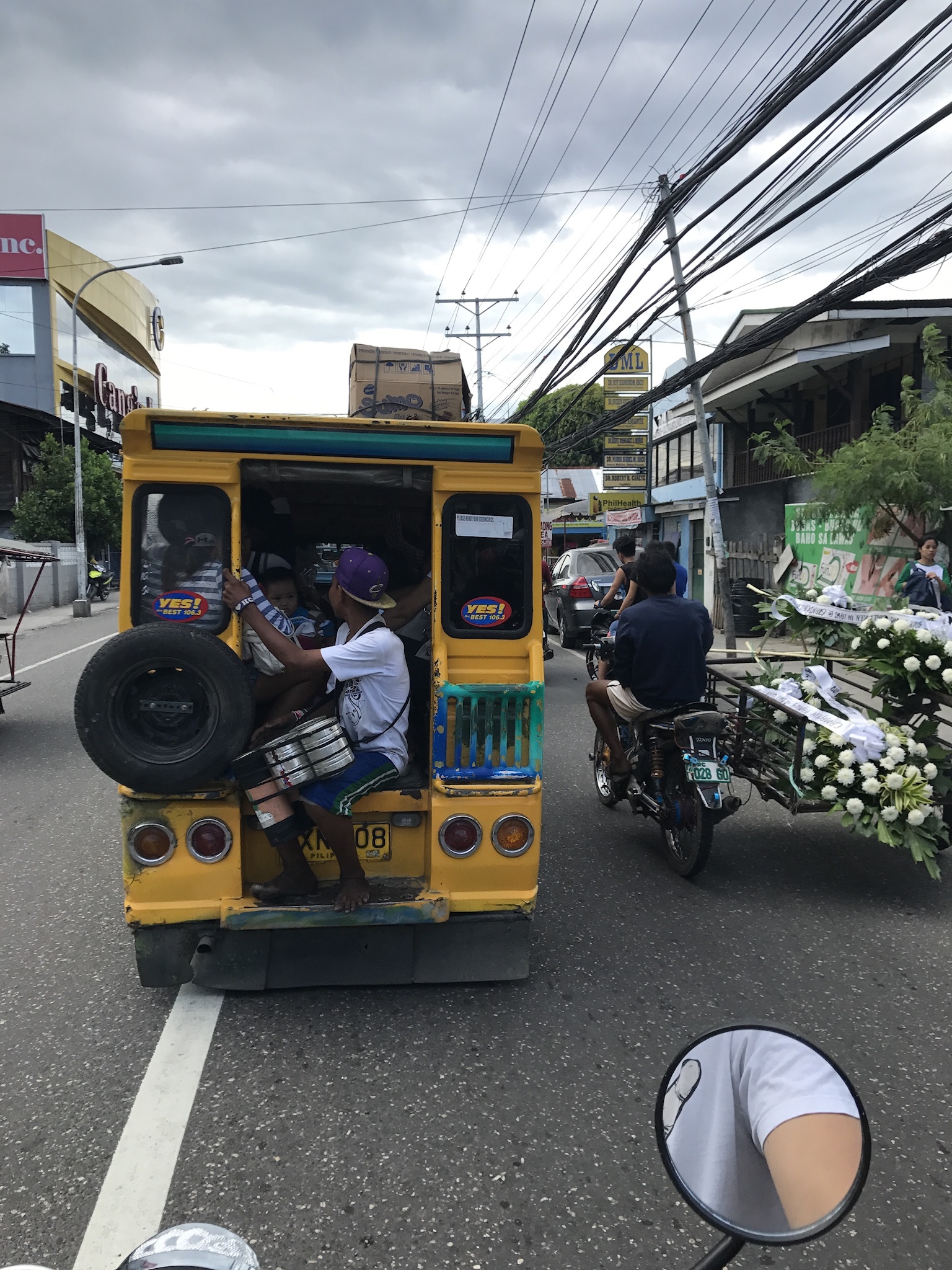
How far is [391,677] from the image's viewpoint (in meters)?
3.90

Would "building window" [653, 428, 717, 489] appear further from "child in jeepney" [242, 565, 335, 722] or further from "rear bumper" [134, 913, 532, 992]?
"rear bumper" [134, 913, 532, 992]

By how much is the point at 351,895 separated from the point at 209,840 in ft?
2.01

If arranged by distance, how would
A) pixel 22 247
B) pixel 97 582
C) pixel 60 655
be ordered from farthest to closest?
pixel 22 247 < pixel 97 582 < pixel 60 655

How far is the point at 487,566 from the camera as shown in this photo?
3961 millimetres

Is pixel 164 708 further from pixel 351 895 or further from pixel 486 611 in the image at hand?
pixel 486 611

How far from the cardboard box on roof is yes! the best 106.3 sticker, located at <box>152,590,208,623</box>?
4.50 m

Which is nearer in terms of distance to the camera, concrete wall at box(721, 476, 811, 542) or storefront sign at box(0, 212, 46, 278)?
concrete wall at box(721, 476, 811, 542)

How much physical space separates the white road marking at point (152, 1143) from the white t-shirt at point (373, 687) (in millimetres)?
1281

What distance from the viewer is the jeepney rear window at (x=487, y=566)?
390 centimetres

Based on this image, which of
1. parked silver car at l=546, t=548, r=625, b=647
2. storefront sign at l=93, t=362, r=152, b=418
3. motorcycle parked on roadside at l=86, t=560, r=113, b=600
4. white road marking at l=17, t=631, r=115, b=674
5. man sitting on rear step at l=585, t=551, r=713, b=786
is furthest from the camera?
storefront sign at l=93, t=362, r=152, b=418

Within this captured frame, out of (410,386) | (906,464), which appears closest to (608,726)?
(410,386)

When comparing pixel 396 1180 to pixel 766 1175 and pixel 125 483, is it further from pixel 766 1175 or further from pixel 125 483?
pixel 125 483

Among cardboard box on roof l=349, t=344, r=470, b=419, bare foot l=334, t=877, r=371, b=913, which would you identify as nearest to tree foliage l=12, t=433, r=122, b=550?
cardboard box on roof l=349, t=344, r=470, b=419

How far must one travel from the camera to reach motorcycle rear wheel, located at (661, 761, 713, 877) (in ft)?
17.1
